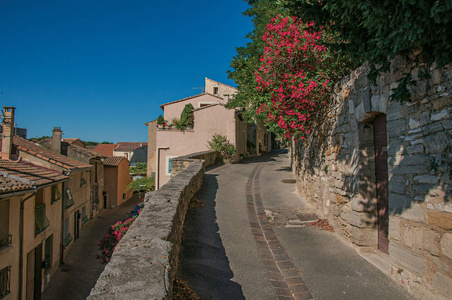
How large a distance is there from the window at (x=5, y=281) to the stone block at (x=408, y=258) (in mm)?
10516

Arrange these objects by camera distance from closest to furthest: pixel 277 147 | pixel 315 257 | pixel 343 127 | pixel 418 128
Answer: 1. pixel 418 128
2. pixel 315 257
3. pixel 343 127
4. pixel 277 147

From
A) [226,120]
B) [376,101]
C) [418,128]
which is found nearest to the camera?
[418,128]

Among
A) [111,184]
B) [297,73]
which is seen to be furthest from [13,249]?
[111,184]

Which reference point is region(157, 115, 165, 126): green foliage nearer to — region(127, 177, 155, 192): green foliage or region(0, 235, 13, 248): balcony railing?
region(127, 177, 155, 192): green foliage

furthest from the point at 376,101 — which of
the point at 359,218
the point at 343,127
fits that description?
the point at 359,218

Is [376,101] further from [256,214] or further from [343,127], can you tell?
[256,214]

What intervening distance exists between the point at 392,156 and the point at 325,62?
12.2 feet

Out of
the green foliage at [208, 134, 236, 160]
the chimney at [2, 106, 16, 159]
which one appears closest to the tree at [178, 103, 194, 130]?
the green foliage at [208, 134, 236, 160]

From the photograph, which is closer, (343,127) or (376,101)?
(376,101)

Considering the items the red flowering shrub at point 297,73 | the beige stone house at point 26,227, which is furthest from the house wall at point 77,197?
the red flowering shrub at point 297,73

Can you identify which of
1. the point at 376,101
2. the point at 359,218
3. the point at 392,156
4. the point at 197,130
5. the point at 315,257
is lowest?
the point at 315,257

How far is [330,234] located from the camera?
593cm

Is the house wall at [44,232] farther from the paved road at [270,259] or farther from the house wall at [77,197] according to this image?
the paved road at [270,259]

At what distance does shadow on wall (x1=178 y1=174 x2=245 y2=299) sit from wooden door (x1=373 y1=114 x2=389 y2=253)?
2.77 metres
